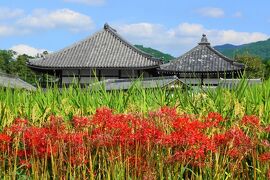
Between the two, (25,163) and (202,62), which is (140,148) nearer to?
(25,163)

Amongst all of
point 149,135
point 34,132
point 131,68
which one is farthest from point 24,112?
point 131,68

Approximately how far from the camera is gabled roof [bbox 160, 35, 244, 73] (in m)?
32.1

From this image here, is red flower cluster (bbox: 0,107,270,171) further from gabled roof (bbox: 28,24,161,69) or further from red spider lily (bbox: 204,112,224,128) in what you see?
gabled roof (bbox: 28,24,161,69)

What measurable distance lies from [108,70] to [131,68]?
1989 mm

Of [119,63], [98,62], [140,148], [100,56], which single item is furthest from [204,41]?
[140,148]

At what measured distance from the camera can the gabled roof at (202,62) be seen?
105 feet

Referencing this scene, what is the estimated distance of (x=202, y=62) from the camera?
3369 cm

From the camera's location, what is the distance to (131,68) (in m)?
31.3

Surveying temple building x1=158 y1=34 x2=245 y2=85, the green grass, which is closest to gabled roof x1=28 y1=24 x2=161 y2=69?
temple building x1=158 y1=34 x2=245 y2=85

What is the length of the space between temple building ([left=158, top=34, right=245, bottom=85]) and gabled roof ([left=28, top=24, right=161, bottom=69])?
175 centimetres

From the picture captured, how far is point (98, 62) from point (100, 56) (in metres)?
1.02

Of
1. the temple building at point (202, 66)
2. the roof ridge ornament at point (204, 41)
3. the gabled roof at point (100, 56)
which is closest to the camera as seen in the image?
the temple building at point (202, 66)

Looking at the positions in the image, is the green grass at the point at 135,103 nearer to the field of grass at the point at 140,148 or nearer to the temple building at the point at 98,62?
the field of grass at the point at 140,148

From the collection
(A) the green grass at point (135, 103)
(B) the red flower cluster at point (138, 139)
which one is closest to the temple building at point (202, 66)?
(A) the green grass at point (135, 103)
